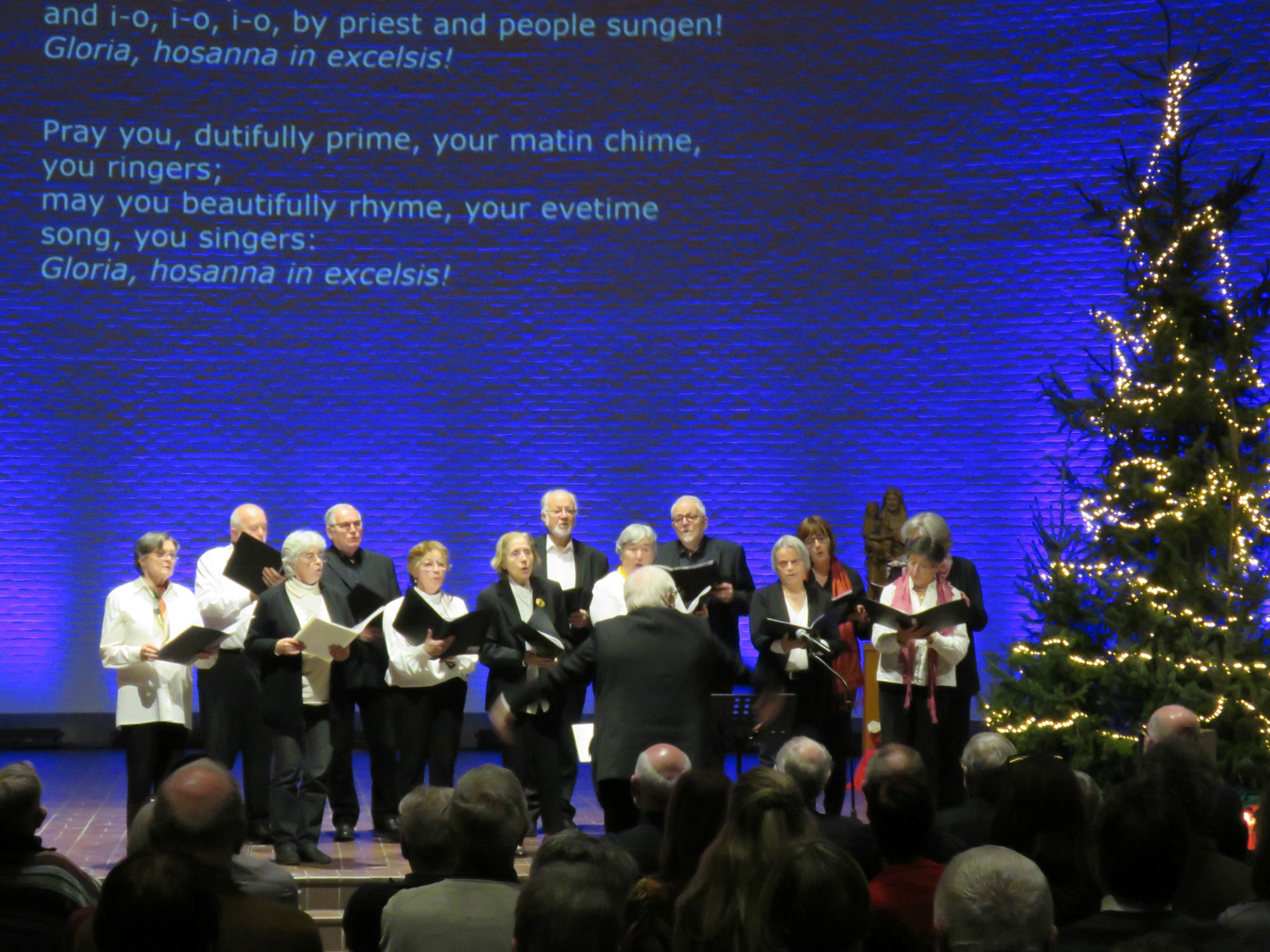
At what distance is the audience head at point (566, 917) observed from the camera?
6.90ft

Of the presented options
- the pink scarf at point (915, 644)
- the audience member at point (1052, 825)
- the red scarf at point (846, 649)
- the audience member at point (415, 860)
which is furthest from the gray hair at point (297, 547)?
the audience member at point (1052, 825)

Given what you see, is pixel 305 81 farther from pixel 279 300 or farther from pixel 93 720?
pixel 93 720

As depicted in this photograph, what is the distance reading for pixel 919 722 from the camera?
554 cm

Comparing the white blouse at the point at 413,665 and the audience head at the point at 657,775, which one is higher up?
the white blouse at the point at 413,665

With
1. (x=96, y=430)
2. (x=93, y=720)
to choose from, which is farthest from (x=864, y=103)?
(x=93, y=720)

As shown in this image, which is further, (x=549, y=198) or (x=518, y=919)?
(x=549, y=198)

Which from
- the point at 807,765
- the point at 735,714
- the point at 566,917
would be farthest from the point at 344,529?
the point at 566,917

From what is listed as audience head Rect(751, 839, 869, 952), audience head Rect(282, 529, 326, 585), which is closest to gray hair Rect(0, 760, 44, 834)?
audience head Rect(751, 839, 869, 952)

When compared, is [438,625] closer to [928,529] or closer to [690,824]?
[928,529]

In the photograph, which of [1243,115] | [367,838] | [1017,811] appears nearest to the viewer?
[1017,811]

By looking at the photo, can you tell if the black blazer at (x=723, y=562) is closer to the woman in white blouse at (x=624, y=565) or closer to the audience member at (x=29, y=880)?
the woman in white blouse at (x=624, y=565)

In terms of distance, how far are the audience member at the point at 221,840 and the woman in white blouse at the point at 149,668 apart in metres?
2.77

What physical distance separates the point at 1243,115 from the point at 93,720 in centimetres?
729

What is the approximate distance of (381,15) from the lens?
827 cm
